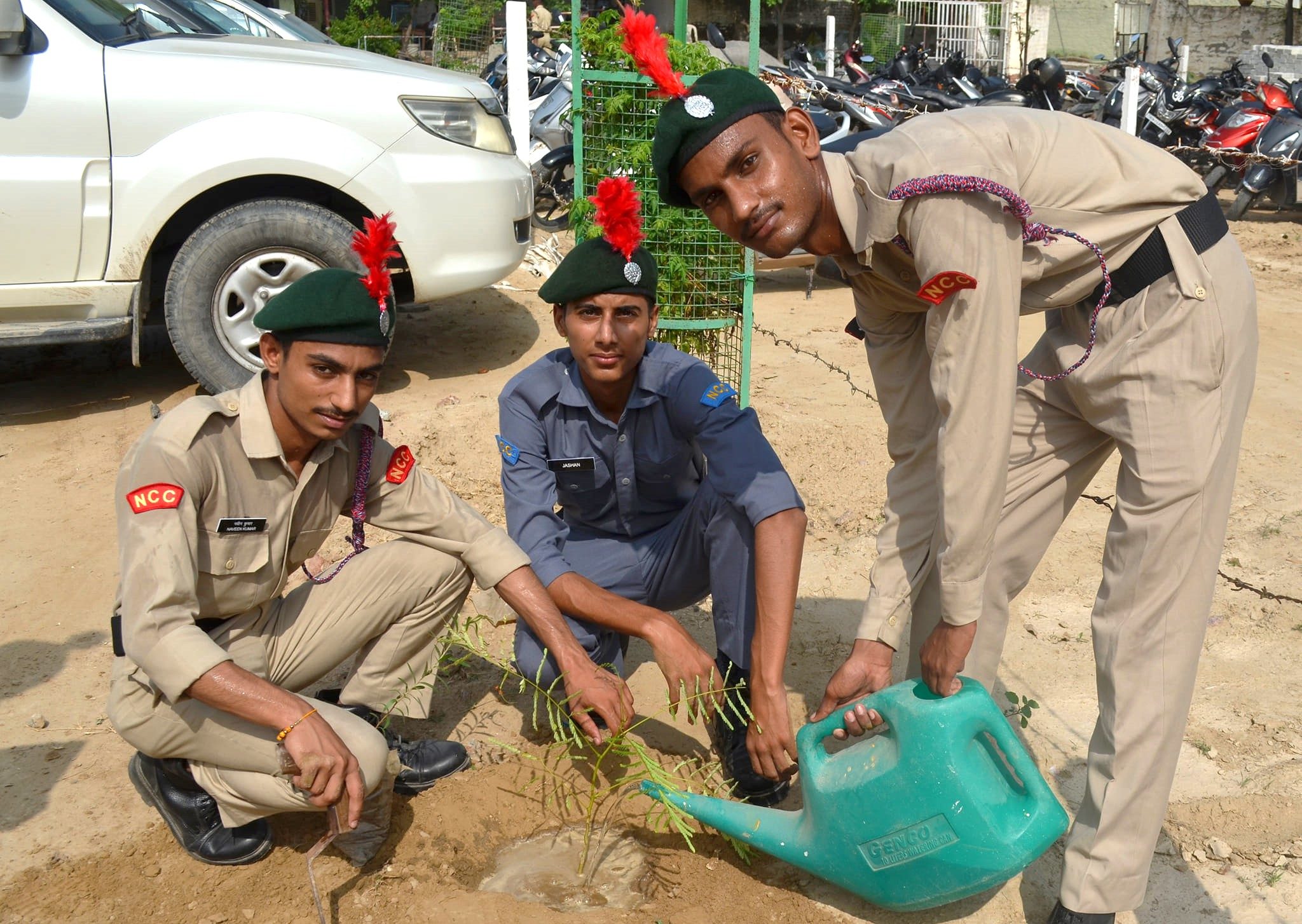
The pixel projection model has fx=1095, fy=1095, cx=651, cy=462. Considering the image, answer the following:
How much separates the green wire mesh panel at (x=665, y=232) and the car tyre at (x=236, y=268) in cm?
109

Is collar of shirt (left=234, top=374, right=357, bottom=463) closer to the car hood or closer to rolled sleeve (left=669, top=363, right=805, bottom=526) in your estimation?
rolled sleeve (left=669, top=363, right=805, bottom=526)

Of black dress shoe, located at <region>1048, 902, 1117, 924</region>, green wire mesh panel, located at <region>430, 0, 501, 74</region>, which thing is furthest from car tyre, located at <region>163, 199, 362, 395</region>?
green wire mesh panel, located at <region>430, 0, 501, 74</region>

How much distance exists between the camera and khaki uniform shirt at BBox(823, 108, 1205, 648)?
167 cm

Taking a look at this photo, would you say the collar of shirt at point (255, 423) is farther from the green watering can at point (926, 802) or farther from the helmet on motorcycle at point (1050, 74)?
the helmet on motorcycle at point (1050, 74)

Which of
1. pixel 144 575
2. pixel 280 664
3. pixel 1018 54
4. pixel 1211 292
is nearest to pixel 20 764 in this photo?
pixel 280 664

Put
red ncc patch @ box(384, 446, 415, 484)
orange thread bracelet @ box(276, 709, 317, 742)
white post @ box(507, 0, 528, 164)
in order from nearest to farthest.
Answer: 1. orange thread bracelet @ box(276, 709, 317, 742)
2. red ncc patch @ box(384, 446, 415, 484)
3. white post @ box(507, 0, 528, 164)

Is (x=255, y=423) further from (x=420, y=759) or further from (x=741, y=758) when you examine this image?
(x=741, y=758)

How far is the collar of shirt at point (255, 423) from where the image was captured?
2.25m

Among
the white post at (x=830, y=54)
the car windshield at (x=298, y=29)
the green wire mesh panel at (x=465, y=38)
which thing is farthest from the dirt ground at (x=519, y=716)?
the white post at (x=830, y=54)

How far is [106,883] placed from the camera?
7.51 ft

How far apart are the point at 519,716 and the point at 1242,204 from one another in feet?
28.6

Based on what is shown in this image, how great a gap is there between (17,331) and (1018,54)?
21.7 metres

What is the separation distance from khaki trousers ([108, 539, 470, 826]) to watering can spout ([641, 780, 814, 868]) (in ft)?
2.01

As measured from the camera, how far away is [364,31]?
18.2 meters
